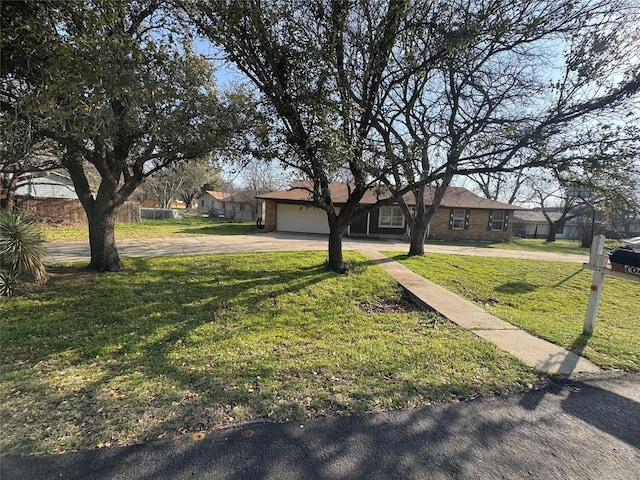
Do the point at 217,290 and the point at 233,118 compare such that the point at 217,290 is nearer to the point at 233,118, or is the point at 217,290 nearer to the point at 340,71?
the point at 233,118

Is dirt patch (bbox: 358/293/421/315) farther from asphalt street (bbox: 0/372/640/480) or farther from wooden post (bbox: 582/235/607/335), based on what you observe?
asphalt street (bbox: 0/372/640/480)

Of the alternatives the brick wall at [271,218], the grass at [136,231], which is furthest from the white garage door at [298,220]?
the grass at [136,231]

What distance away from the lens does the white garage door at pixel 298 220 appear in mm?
20141

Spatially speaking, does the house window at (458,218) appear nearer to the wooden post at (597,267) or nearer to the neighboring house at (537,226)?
the wooden post at (597,267)

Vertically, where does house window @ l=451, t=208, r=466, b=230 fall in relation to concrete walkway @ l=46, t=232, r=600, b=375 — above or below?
above

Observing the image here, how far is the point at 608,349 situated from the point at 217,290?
22.0ft

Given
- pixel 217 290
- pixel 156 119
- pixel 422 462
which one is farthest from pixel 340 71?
pixel 422 462

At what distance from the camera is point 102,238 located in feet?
22.4

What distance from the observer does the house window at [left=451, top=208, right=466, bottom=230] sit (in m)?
21.7

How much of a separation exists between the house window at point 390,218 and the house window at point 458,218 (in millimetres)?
4096

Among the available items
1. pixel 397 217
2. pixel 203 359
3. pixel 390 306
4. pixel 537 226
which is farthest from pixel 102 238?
pixel 537 226

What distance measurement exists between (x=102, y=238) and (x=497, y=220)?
928 inches

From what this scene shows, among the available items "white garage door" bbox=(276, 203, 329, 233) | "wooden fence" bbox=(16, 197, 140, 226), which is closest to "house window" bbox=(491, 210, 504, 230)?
"white garage door" bbox=(276, 203, 329, 233)

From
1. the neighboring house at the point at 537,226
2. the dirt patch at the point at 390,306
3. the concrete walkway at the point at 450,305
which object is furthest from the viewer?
the neighboring house at the point at 537,226
